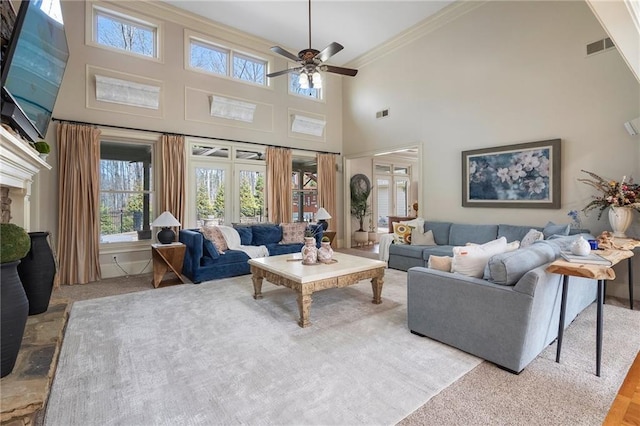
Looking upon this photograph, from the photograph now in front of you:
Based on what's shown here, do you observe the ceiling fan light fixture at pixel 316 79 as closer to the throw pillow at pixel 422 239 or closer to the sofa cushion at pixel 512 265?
the sofa cushion at pixel 512 265

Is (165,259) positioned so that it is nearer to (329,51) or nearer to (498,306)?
(329,51)

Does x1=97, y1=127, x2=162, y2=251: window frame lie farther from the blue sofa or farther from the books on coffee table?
the books on coffee table

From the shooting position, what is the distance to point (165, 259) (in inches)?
173

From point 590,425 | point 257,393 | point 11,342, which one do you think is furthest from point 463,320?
point 11,342

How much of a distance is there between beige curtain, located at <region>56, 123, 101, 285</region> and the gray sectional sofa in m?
4.79

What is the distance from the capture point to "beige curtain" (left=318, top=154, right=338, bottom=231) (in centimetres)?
738

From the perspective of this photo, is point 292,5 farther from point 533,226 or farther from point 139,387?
point 139,387

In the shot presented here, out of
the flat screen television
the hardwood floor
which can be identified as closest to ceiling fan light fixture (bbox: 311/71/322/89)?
the flat screen television

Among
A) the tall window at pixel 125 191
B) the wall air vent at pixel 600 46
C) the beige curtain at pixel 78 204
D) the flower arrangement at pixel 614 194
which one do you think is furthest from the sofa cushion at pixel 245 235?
the wall air vent at pixel 600 46

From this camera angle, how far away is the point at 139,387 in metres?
1.96

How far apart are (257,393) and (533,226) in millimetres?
4458

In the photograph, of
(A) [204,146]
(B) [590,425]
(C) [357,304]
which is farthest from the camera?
(A) [204,146]

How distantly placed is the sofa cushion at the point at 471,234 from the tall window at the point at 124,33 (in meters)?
5.98

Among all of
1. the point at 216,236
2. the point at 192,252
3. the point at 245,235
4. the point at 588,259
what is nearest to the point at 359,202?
the point at 245,235
